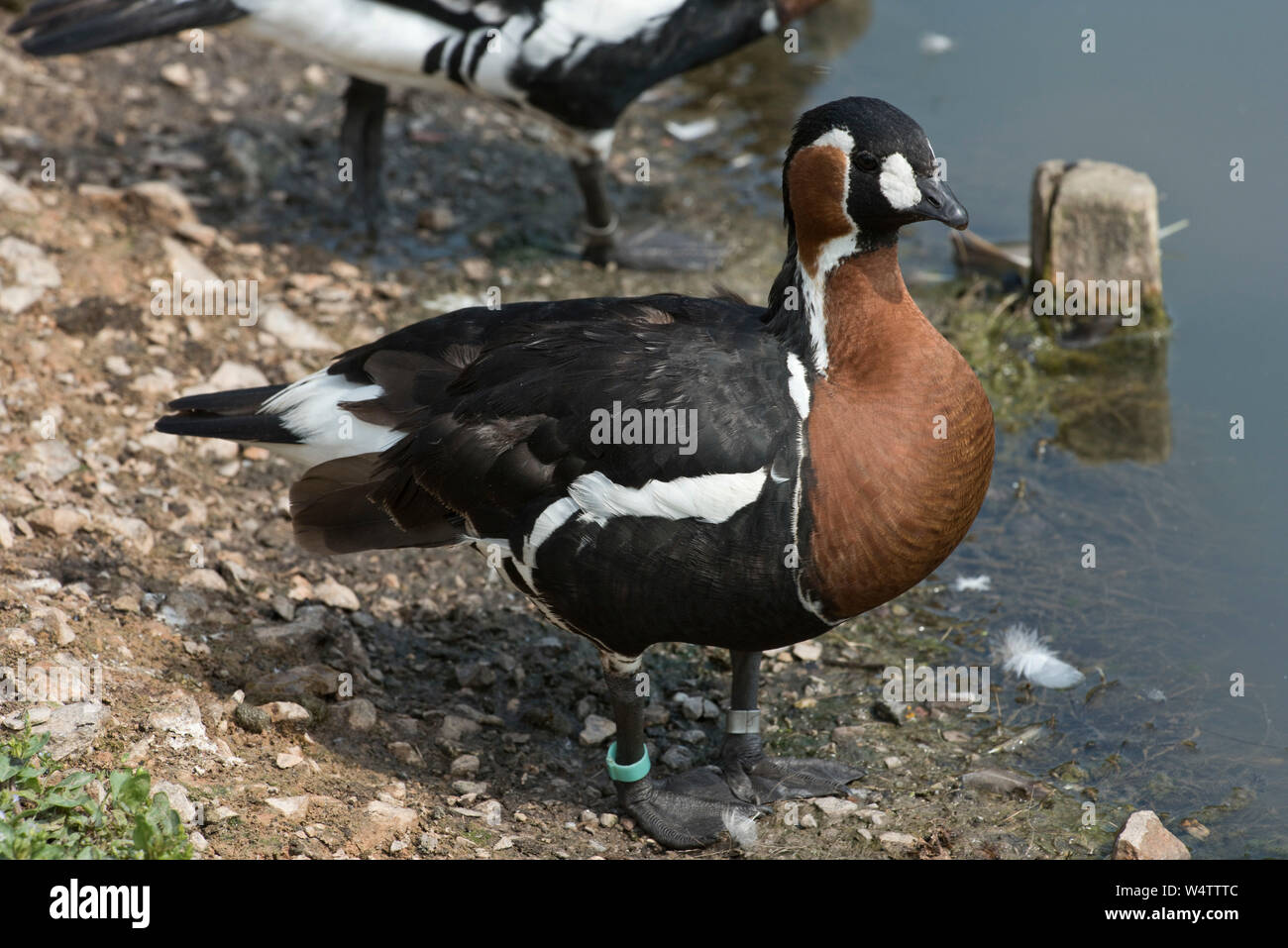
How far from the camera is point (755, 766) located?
4.50 meters

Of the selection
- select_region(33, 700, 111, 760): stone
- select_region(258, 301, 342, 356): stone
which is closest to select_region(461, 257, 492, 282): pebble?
select_region(258, 301, 342, 356): stone

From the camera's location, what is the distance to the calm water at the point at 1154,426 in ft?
15.3

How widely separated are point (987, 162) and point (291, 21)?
13.0 ft

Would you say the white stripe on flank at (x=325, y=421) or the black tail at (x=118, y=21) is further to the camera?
the black tail at (x=118, y=21)

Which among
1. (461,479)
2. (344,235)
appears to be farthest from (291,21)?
(461,479)

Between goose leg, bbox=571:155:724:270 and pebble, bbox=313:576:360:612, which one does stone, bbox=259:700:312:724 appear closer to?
pebble, bbox=313:576:360:612

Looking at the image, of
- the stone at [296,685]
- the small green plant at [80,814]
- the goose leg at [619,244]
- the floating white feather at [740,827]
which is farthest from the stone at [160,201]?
the floating white feather at [740,827]

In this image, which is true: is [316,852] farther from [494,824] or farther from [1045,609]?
[1045,609]

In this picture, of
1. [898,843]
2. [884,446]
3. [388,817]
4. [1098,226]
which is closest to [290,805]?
[388,817]

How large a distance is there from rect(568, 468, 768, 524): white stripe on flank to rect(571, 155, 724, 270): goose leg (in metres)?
3.64

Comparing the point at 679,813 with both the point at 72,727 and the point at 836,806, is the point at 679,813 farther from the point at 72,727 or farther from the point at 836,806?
the point at 72,727

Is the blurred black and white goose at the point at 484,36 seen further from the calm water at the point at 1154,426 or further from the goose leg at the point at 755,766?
the goose leg at the point at 755,766

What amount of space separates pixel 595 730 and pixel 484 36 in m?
3.55

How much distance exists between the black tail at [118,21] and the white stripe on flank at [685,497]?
3.95 meters
